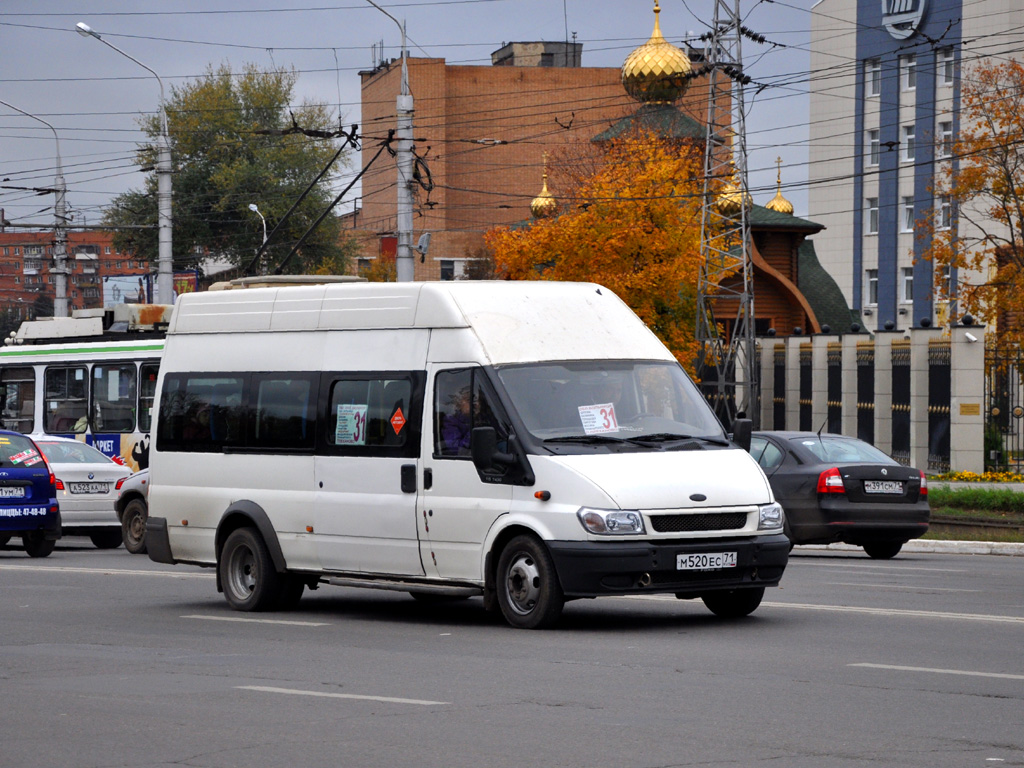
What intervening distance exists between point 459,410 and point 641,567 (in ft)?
6.34

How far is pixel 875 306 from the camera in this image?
7956cm

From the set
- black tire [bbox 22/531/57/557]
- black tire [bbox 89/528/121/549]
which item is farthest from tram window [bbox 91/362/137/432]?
black tire [bbox 22/531/57/557]

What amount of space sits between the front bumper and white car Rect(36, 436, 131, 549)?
13.3 m

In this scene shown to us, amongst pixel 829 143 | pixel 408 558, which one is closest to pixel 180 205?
pixel 829 143

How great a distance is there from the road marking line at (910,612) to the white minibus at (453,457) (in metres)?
0.96

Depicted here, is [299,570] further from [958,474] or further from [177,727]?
[958,474]

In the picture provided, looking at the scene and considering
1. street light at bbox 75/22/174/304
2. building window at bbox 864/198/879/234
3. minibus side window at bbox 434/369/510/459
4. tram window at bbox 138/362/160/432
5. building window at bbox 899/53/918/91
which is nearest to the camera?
minibus side window at bbox 434/369/510/459

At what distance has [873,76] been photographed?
78.1m

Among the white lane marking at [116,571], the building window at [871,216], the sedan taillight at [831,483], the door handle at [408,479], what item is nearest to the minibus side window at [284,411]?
the door handle at [408,479]

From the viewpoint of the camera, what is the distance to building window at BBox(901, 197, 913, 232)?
75125 millimetres

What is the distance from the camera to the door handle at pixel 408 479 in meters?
12.3

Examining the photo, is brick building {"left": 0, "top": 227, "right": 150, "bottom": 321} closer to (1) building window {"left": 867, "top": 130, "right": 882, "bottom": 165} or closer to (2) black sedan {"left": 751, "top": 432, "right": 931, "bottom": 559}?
(1) building window {"left": 867, "top": 130, "right": 882, "bottom": 165}

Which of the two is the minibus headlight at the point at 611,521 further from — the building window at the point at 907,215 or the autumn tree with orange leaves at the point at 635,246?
the building window at the point at 907,215

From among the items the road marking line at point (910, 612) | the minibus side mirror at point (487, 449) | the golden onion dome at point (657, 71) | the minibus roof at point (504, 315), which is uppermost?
the golden onion dome at point (657, 71)
